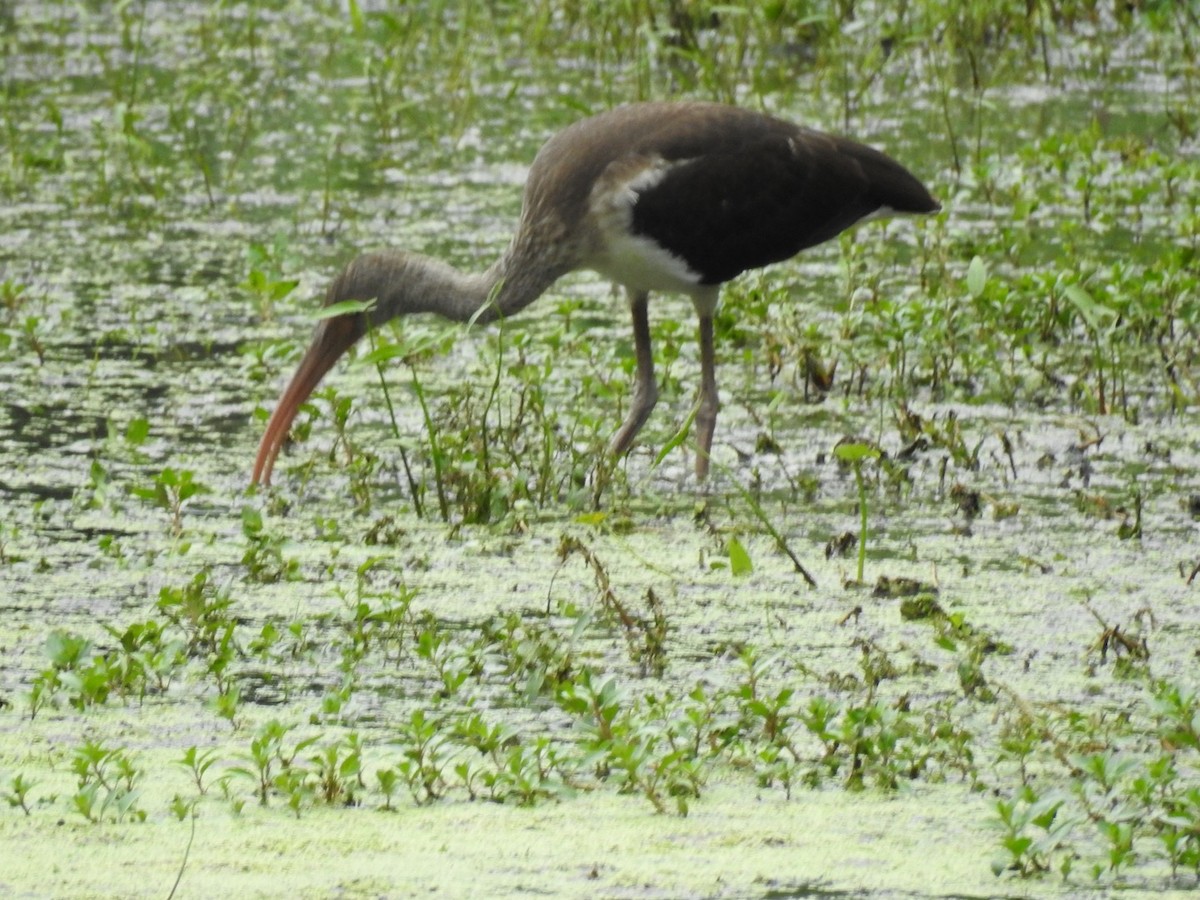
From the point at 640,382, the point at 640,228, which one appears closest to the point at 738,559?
the point at 640,228

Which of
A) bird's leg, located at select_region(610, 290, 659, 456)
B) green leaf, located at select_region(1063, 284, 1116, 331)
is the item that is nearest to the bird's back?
bird's leg, located at select_region(610, 290, 659, 456)

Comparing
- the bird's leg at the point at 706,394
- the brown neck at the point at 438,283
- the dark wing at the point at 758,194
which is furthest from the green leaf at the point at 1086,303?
the brown neck at the point at 438,283

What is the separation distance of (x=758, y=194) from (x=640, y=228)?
45cm

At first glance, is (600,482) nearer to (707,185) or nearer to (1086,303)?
(707,185)

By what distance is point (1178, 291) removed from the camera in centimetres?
720

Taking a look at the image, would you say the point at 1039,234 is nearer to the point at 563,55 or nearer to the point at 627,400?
the point at 627,400

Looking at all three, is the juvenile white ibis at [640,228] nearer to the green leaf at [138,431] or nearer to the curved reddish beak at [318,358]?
the curved reddish beak at [318,358]

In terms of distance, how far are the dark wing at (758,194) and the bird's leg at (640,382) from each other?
0.24 m

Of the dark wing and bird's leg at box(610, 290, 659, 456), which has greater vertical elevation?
the dark wing

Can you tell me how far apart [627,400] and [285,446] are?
108 cm

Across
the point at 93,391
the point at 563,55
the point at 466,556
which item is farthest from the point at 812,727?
the point at 563,55

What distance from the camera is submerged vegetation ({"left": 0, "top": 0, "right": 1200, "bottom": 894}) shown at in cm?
403

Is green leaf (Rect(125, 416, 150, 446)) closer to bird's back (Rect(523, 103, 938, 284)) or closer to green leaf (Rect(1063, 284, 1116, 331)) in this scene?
bird's back (Rect(523, 103, 938, 284))

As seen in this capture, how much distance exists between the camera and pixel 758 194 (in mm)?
6473
